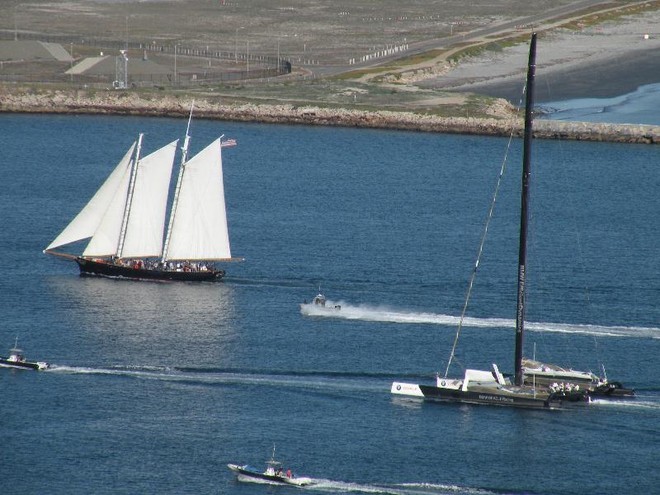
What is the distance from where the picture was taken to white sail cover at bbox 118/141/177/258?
99.1 meters

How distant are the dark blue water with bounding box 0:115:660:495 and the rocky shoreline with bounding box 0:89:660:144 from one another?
84.7 feet

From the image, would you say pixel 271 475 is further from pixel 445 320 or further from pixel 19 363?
pixel 445 320

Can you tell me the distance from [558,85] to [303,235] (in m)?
90.3

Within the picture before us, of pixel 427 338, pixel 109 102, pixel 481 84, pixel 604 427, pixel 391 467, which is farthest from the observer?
pixel 481 84

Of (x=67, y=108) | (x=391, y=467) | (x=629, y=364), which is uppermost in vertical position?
(x=67, y=108)

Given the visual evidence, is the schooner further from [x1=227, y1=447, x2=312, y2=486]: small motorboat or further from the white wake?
[x1=227, y1=447, x2=312, y2=486]: small motorboat

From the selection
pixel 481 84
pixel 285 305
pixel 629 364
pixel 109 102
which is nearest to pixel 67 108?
pixel 109 102

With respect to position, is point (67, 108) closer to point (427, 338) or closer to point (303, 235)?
point (303, 235)

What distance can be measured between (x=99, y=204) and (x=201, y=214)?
665cm

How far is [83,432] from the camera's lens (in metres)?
67.7

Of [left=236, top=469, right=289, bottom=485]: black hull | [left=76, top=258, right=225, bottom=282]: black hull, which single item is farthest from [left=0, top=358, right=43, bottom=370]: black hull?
[left=76, top=258, right=225, bottom=282]: black hull

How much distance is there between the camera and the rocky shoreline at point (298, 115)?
527ft

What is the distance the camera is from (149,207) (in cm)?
10012

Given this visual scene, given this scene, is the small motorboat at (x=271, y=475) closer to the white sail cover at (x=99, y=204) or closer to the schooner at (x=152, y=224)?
the schooner at (x=152, y=224)
